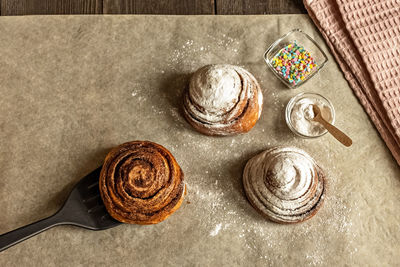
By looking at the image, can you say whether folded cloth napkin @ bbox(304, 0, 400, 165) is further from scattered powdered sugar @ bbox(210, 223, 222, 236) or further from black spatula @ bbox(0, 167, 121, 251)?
black spatula @ bbox(0, 167, 121, 251)

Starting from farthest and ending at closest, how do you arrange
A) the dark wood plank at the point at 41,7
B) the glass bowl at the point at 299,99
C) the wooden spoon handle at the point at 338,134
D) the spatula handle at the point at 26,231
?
the dark wood plank at the point at 41,7, the glass bowl at the point at 299,99, the wooden spoon handle at the point at 338,134, the spatula handle at the point at 26,231

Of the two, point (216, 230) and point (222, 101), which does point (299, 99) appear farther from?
point (216, 230)

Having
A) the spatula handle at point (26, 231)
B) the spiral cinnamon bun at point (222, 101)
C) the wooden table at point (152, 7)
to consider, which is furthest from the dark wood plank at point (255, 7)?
the spatula handle at point (26, 231)

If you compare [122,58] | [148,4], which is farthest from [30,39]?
[148,4]

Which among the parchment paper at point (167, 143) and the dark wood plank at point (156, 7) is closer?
the parchment paper at point (167, 143)

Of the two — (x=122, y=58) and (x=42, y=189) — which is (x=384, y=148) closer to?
(x=122, y=58)

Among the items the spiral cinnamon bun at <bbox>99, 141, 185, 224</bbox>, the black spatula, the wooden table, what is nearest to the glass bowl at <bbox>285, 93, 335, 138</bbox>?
the wooden table

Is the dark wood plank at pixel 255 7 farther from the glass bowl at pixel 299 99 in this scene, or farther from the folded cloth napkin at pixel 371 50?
the glass bowl at pixel 299 99
